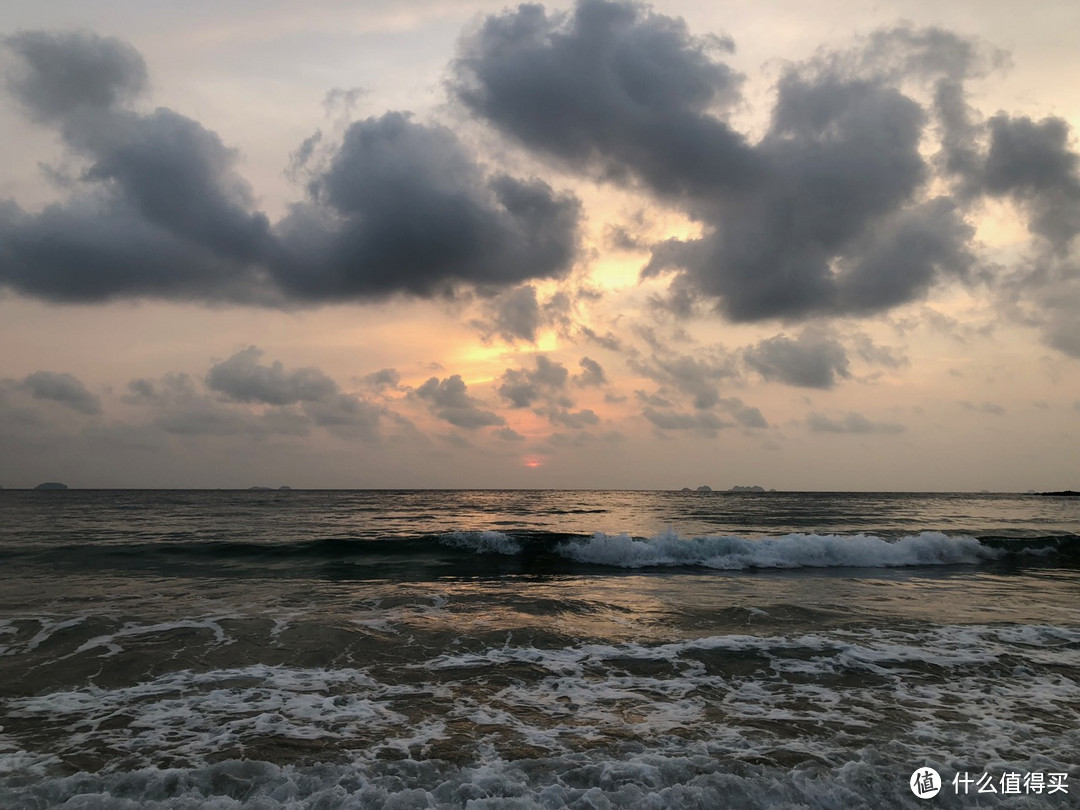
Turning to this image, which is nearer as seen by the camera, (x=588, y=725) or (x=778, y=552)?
(x=588, y=725)

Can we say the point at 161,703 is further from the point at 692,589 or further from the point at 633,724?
the point at 692,589

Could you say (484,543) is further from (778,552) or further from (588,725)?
(588,725)

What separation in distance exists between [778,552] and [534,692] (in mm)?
20062

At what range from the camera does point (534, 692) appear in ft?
29.2

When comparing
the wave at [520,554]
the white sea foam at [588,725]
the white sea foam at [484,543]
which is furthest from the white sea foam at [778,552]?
the white sea foam at [588,725]

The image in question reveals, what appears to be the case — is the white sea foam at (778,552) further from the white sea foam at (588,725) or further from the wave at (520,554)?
the white sea foam at (588,725)

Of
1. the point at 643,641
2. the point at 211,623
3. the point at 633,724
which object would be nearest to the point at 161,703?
the point at 211,623

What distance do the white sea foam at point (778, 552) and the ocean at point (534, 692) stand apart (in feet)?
15.6

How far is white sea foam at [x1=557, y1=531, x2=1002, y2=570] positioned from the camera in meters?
25.1

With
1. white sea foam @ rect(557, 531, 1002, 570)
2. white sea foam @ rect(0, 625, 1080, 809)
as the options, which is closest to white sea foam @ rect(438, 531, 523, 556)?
white sea foam @ rect(557, 531, 1002, 570)

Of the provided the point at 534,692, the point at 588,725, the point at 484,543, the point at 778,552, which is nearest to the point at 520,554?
the point at 484,543

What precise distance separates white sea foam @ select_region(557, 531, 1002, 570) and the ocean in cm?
476

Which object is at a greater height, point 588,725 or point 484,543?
point 588,725

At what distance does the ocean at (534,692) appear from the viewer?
19.9 feet
